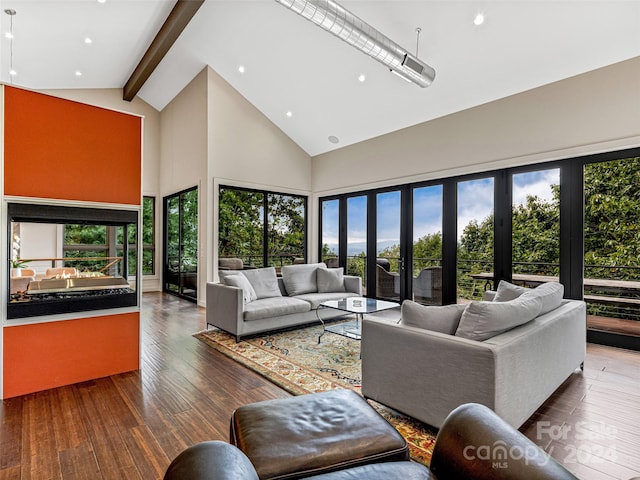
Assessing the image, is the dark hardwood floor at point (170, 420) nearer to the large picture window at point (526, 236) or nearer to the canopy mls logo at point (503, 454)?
the large picture window at point (526, 236)

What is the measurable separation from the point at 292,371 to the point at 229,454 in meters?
2.30


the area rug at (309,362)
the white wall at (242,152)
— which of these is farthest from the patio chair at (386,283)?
the white wall at (242,152)

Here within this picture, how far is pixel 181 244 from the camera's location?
24.7ft

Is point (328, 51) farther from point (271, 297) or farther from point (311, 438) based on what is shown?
point (311, 438)

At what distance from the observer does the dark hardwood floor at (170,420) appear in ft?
6.26

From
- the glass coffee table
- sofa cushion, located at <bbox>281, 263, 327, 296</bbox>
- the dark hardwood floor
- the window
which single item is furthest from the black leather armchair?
the window

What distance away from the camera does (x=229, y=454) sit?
3.29 feet

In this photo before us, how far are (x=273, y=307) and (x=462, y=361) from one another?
274 centimetres

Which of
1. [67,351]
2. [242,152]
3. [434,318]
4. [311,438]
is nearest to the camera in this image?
[311,438]

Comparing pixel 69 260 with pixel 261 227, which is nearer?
pixel 69 260

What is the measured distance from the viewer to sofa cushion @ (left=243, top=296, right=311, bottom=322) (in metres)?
4.14

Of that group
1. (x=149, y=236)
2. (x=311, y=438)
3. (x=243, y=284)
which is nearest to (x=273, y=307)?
(x=243, y=284)

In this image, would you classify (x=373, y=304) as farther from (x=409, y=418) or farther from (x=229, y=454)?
(x=229, y=454)

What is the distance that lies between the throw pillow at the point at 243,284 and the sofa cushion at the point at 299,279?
649 mm
